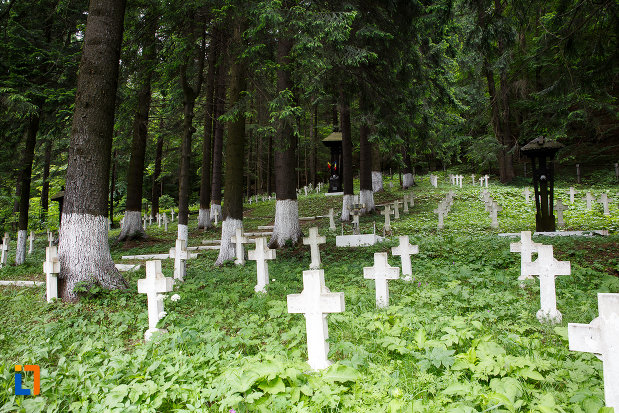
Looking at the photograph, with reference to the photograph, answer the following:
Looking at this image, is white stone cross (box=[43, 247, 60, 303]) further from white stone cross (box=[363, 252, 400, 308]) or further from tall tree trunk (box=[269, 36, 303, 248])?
tall tree trunk (box=[269, 36, 303, 248])

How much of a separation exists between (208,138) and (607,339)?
13249mm

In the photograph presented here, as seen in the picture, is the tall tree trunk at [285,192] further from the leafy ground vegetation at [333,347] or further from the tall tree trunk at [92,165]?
the tall tree trunk at [92,165]

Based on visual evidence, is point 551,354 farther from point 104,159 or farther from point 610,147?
point 610,147

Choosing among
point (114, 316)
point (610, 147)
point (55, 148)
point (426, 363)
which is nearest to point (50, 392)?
point (114, 316)

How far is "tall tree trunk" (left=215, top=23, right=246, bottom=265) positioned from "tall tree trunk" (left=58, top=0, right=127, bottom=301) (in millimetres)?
3074

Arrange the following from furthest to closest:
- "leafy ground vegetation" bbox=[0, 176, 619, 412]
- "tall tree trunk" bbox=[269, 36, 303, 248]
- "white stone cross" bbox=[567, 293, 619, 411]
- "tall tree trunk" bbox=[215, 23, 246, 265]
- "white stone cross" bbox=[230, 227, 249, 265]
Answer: "tall tree trunk" bbox=[269, 36, 303, 248]
"tall tree trunk" bbox=[215, 23, 246, 265]
"white stone cross" bbox=[230, 227, 249, 265]
"leafy ground vegetation" bbox=[0, 176, 619, 412]
"white stone cross" bbox=[567, 293, 619, 411]

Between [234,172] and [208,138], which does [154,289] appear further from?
[208,138]

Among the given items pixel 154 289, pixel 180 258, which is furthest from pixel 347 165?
pixel 154 289

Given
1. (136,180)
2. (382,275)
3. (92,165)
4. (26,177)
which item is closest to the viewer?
(382,275)

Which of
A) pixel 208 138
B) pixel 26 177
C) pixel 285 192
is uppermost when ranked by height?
pixel 208 138

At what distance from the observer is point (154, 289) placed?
4.79 metres

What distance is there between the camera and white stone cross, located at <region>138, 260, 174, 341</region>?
474cm

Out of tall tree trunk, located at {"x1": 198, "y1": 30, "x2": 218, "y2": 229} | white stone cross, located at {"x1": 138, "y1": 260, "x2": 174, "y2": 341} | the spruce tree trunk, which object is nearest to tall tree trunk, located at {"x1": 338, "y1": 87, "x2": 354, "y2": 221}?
the spruce tree trunk

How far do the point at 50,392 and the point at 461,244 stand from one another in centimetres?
805
